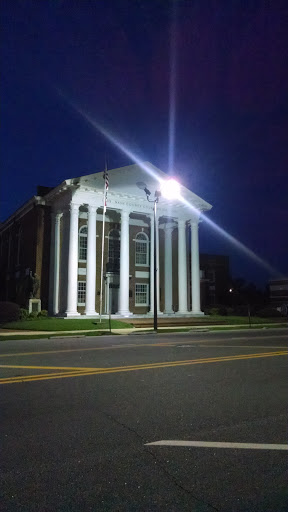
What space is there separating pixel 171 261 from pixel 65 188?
1351 cm

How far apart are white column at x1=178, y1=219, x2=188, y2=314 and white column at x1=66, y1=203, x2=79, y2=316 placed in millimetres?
10621

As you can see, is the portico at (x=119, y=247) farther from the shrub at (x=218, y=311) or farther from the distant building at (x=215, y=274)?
the distant building at (x=215, y=274)

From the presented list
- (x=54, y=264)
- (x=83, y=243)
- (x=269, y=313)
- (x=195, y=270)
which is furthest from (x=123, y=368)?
(x=269, y=313)

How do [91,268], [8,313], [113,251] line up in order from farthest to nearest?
[113,251]
[91,268]
[8,313]

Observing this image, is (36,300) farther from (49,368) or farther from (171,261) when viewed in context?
(49,368)

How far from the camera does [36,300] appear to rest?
35.9 metres

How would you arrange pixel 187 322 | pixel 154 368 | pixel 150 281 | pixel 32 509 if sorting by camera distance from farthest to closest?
1. pixel 150 281
2. pixel 187 322
3. pixel 154 368
4. pixel 32 509

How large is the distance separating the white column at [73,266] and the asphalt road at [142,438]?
82.9 feet

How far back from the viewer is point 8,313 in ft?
97.8

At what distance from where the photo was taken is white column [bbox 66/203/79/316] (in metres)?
34.3

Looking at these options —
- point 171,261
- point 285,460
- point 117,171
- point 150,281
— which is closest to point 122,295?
point 150,281

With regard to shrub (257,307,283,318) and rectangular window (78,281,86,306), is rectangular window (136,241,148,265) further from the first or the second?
shrub (257,307,283,318)

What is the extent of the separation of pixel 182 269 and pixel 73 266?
37.2ft

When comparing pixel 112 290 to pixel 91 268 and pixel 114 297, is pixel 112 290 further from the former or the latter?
pixel 91 268
